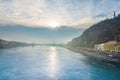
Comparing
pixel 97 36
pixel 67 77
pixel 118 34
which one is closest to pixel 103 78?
pixel 67 77

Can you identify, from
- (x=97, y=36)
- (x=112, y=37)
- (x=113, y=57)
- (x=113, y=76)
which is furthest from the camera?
(x=97, y=36)

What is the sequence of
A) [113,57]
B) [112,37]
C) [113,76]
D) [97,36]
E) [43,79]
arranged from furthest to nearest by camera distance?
[97,36] → [112,37] → [113,57] → [113,76] → [43,79]

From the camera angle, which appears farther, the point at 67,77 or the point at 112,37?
the point at 112,37

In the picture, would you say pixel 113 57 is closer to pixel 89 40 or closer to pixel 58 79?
pixel 58 79

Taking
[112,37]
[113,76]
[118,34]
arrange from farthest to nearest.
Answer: [112,37] → [118,34] → [113,76]

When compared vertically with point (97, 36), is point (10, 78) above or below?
below

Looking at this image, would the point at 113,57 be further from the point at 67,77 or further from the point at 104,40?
the point at 104,40

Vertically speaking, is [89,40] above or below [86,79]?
above

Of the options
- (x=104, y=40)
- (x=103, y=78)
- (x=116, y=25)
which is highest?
(x=116, y=25)

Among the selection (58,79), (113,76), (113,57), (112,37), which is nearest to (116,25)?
(112,37)
